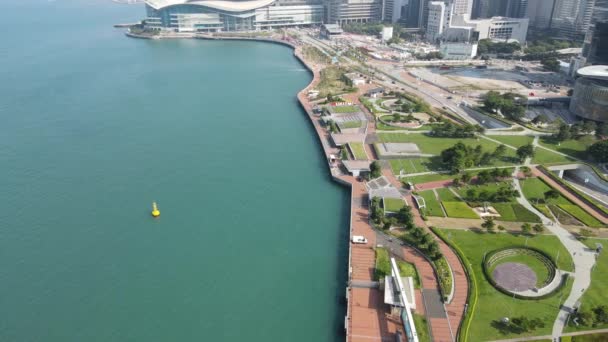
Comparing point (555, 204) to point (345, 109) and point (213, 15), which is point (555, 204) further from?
point (213, 15)

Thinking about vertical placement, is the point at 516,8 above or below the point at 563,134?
above

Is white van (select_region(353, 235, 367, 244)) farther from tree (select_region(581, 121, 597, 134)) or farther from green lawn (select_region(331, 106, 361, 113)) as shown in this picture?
tree (select_region(581, 121, 597, 134))

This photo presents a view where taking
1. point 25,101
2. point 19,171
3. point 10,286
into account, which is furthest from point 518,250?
point 25,101

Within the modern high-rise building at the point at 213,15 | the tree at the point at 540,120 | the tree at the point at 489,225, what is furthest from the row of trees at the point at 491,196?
the modern high-rise building at the point at 213,15

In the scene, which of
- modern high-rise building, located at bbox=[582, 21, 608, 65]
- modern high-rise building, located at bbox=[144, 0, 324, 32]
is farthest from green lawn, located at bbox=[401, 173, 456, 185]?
modern high-rise building, located at bbox=[144, 0, 324, 32]

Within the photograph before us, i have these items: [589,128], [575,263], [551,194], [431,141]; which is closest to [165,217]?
[431,141]

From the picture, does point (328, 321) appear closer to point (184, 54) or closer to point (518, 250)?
point (518, 250)

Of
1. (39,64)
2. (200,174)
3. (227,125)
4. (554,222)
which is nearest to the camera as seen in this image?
(554,222)

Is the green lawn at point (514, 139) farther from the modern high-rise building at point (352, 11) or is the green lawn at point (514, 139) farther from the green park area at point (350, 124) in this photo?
the modern high-rise building at point (352, 11)
